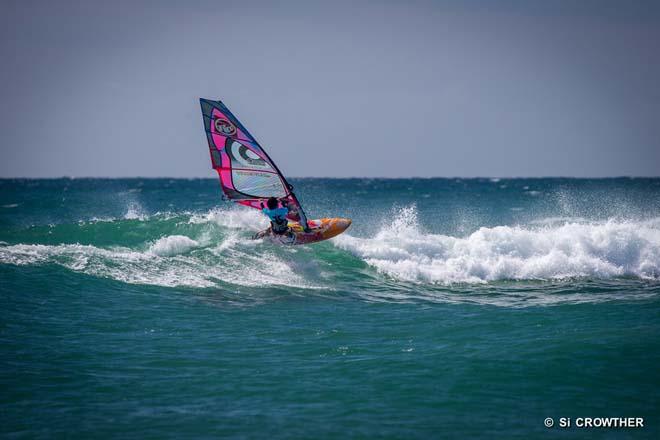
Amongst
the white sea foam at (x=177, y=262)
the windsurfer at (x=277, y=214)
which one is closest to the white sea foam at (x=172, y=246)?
the white sea foam at (x=177, y=262)

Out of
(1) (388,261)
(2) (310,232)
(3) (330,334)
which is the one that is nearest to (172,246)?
(2) (310,232)

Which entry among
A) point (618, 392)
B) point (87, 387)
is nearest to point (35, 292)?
point (87, 387)

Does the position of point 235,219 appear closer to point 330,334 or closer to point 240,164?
A: point 240,164

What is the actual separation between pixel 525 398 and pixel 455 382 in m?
0.81

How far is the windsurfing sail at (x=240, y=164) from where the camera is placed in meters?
13.9

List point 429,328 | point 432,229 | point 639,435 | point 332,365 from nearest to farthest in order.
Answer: point 639,435, point 332,365, point 429,328, point 432,229

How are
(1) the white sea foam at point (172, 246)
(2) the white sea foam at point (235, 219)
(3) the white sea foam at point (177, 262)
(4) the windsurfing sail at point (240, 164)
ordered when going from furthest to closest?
1. (2) the white sea foam at point (235, 219)
2. (1) the white sea foam at point (172, 246)
3. (4) the windsurfing sail at point (240, 164)
4. (3) the white sea foam at point (177, 262)

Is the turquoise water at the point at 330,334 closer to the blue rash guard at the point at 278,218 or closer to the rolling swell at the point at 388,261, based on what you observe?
the rolling swell at the point at 388,261

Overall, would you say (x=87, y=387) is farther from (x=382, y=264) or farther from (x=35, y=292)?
(x=382, y=264)

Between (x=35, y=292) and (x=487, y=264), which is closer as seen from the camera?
(x=35, y=292)

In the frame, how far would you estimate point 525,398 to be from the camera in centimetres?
704

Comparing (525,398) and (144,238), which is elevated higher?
(144,238)

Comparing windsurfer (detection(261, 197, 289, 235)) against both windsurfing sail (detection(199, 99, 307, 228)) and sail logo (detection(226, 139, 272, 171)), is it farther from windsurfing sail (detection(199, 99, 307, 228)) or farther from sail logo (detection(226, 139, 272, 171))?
sail logo (detection(226, 139, 272, 171))

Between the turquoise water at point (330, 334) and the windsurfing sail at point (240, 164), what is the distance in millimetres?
1462
